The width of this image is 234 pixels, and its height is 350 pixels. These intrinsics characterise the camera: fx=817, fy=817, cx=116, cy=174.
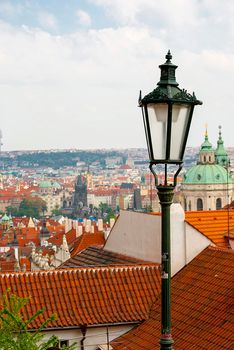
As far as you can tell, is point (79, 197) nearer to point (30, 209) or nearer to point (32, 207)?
point (32, 207)

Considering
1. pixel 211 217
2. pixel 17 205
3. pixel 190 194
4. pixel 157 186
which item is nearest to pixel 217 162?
pixel 190 194

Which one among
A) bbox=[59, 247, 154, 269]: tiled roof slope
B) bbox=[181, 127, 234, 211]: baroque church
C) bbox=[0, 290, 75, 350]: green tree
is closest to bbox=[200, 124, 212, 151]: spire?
bbox=[181, 127, 234, 211]: baroque church

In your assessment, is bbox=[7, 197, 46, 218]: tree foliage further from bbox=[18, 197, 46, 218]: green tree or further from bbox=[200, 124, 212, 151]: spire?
bbox=[200, 124, 212, 151]: spire

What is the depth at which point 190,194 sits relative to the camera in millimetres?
78125

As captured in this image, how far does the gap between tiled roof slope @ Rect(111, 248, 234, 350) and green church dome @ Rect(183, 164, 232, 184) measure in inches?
2444

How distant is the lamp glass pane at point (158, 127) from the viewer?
16.4 feet

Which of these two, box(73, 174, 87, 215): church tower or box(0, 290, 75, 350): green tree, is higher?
box(0, 290, 75, 350): green tree

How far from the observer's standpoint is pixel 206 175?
3041 inches

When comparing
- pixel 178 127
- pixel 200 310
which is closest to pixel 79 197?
pixel 200 310

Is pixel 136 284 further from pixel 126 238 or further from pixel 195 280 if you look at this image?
pixel 126 238

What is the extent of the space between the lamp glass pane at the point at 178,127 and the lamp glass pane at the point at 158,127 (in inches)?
2.0

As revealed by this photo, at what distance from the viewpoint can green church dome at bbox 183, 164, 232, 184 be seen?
76.8 m

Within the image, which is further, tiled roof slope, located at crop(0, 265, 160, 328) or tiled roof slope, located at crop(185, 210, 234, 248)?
tiled roof slope, located at crop(185, 210, 234, 248)

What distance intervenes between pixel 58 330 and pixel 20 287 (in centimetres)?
109
